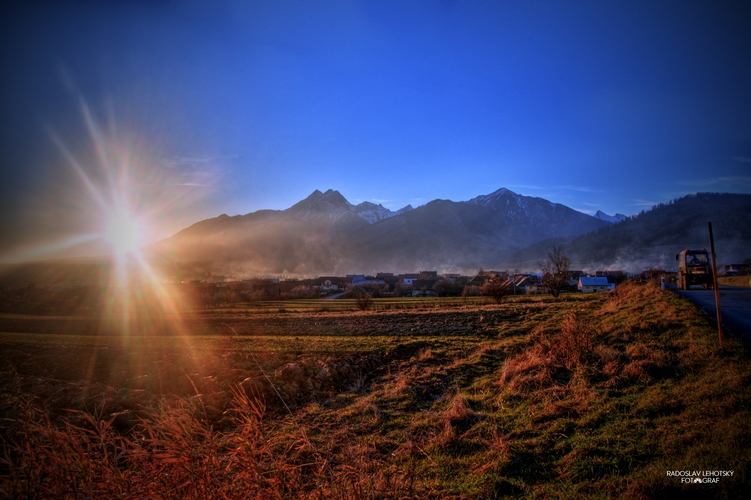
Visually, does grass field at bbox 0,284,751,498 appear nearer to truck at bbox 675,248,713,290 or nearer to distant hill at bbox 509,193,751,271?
truck at bbox 675,248,713,290

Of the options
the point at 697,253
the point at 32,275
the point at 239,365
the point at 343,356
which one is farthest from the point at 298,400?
the point at 32,275

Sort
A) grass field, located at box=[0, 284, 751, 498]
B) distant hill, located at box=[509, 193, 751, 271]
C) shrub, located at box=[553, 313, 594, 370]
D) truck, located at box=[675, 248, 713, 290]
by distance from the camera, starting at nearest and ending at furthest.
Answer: grass field, located at box=[0, 284, 751, 498], shrub, located at box=[553, 313, 594, 370], truck, located at box=[675, 248, 713, 290], distant hill, located at box=[509, 193, 751, 271]

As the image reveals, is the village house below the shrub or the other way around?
below

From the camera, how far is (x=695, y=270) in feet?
81.7

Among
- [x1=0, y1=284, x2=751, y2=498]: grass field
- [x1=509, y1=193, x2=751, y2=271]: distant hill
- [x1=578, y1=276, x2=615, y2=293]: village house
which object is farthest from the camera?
[x1=509, y1=193, x2=751, y2=271]: distant hill

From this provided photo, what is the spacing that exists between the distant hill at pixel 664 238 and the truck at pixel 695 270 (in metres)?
121

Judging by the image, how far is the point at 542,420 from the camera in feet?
24.2

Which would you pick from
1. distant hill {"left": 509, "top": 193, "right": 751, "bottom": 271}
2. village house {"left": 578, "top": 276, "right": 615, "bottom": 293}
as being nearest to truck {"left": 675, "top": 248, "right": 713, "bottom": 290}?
village house {"left": 578, "top": 276, "right": 615, "bottom": 293}

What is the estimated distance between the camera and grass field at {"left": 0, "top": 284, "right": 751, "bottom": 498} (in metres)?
3.68

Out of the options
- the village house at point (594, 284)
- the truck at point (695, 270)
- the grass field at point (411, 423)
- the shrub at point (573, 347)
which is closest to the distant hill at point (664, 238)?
the village house at point (594, 284)

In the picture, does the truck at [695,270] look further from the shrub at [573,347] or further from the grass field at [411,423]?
the shrub at [573,347]

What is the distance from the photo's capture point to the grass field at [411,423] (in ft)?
12.1

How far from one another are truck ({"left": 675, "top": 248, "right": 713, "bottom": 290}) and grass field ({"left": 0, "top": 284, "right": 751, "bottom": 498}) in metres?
12.6

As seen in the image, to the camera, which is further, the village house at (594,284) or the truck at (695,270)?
the village house at (594,284)
